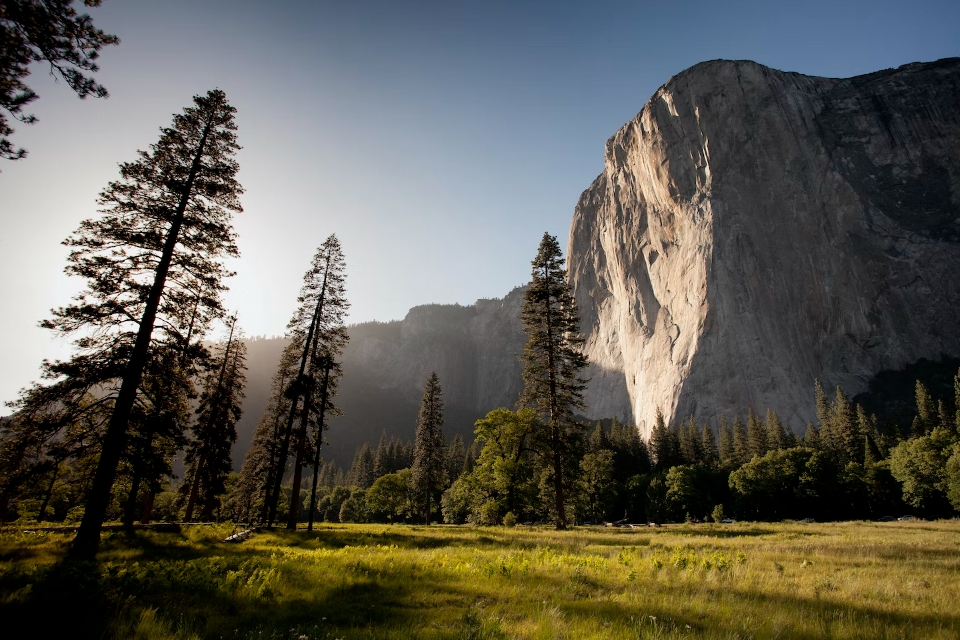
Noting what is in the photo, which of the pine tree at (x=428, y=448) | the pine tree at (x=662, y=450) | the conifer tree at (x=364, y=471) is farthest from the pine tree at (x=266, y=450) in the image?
the pine tree at (x=662, y=450)

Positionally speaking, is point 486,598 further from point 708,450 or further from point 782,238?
point 782,238

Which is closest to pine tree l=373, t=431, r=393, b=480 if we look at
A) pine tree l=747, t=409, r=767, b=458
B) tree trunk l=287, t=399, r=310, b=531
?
pine tree l=747, t=409, r=767, b=458

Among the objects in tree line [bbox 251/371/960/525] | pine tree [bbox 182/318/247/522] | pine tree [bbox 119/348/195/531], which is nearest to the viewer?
pine tree [bbox 119/348/195/531]

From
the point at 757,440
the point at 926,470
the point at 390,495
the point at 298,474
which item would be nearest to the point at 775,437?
the point at 757,440

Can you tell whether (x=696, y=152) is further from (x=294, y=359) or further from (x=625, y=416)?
(x=294, y=359)

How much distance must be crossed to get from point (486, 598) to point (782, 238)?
134014 millimetres

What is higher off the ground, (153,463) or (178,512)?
(153,463)

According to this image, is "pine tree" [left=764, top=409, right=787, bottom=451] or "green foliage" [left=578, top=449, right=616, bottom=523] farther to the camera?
"pine tree" [left=764, top=409, right=787, bottom=451]

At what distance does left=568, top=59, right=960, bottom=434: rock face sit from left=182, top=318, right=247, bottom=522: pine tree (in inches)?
3888

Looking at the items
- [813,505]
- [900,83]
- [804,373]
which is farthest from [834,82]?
[813,505]

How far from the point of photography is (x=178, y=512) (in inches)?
1726

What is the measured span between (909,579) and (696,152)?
137m

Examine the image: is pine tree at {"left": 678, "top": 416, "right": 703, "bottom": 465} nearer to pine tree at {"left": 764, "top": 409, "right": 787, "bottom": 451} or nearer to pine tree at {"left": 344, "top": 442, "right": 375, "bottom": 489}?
pine tree at {"left": 764, "top": 409, "right": 787, "bottom": 451}

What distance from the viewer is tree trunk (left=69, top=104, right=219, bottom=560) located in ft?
41.8
